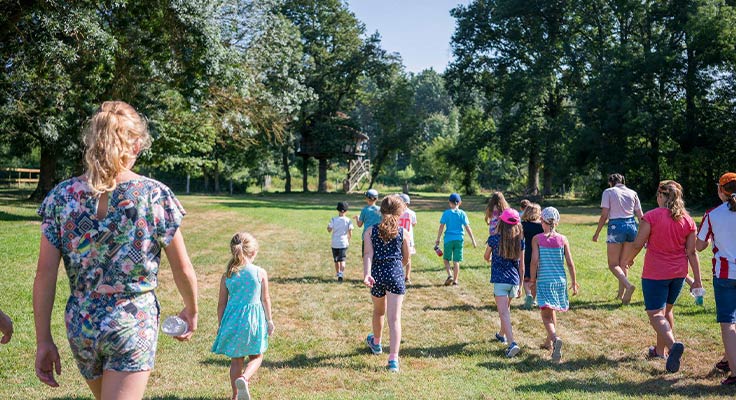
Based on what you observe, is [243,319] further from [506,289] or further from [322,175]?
[322,175]

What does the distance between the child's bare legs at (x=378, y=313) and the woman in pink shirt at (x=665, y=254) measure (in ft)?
9.40

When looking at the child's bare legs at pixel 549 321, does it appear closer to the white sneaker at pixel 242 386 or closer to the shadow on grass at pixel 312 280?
the white sneaker at pixel 242 386

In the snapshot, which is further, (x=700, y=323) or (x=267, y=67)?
(x=267, y=67)

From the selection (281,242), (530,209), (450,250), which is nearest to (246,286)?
(530,209)

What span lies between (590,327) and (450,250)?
3433mm

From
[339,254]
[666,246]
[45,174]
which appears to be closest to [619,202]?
[666,246]

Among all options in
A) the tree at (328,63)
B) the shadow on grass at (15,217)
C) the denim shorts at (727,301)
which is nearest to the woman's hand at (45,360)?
the denim shorts at (727,301)

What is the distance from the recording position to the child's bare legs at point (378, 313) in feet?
21.7

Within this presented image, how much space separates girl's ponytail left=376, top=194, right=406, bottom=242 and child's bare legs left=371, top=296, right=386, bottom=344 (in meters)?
0.71

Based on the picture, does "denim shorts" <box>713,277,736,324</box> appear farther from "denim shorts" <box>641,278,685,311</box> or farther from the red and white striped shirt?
"denim shorts" <box>641,278,685,311</box>

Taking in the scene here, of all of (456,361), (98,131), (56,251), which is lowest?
(456,361)

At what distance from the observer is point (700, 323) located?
8133 mm

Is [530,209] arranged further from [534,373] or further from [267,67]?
[267,67]

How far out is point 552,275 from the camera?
6801 mm
